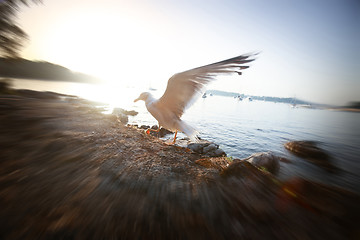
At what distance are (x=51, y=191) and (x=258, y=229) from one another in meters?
2.16

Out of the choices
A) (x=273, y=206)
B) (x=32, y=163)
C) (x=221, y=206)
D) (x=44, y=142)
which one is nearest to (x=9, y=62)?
(x=44, y=142)

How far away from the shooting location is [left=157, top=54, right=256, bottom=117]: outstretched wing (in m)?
3.20

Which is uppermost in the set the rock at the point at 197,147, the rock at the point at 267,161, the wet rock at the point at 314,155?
the rock at the point at 267,161

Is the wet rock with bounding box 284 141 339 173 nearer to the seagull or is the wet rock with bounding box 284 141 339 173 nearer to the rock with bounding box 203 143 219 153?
the rock with bounding box 203 143 219 153

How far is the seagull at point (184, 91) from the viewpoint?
3.27 metres

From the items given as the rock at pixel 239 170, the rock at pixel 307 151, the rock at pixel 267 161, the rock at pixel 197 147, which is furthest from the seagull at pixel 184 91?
the rock at pixel 307 151

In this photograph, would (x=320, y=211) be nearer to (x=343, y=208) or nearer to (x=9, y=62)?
(x=343, y=208)

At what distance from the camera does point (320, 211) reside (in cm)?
163

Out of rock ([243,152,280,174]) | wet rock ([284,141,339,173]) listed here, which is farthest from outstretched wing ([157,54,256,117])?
wet rock ([284,141,339,173])

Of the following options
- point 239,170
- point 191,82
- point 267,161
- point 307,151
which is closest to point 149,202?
point 239,170

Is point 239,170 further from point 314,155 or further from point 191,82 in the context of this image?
point 314,155

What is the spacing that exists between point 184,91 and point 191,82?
365 millimetres

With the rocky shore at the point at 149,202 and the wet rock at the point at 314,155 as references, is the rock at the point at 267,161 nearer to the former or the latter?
the rocky shore at the point at 149,202

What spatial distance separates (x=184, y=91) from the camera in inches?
160
